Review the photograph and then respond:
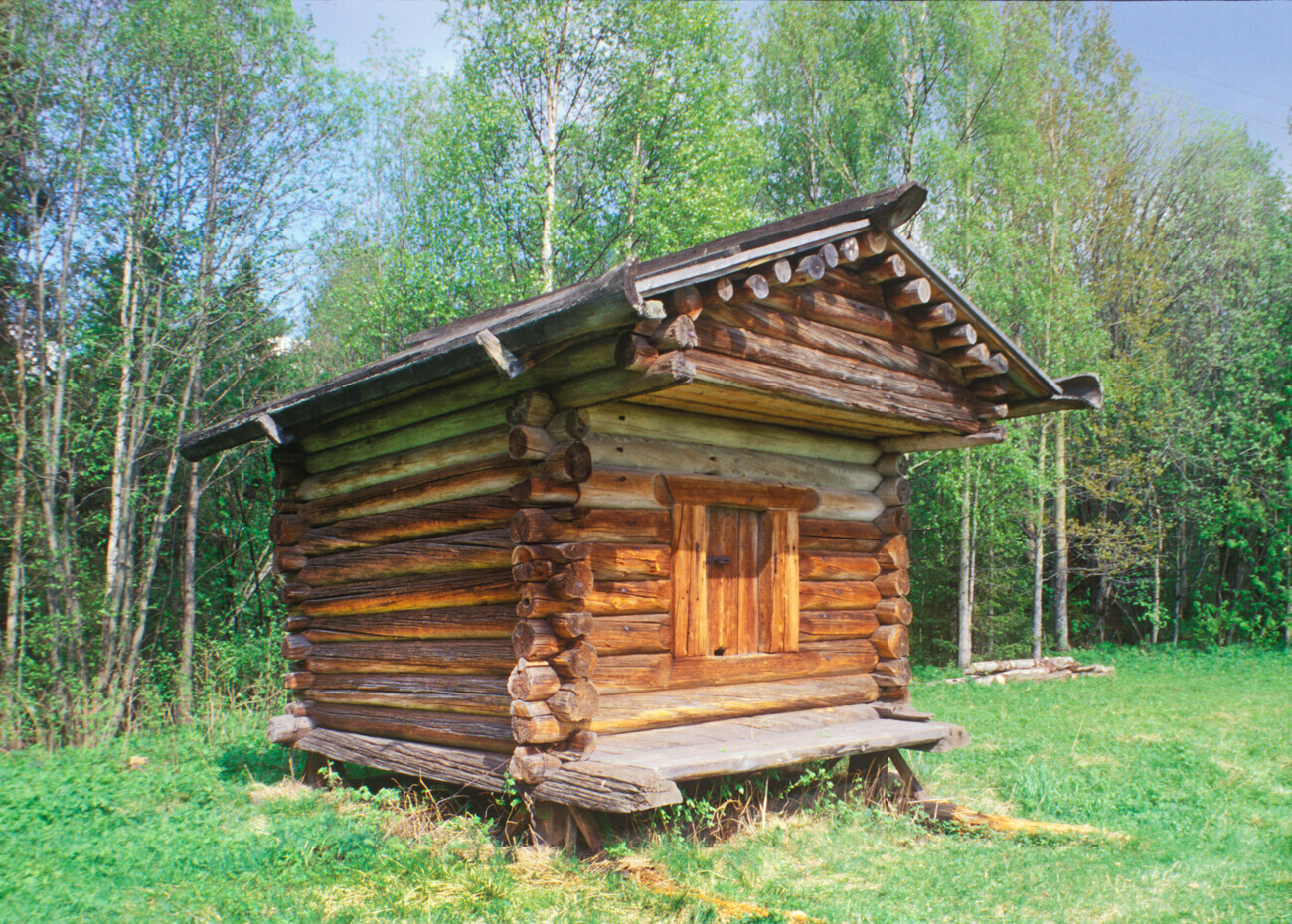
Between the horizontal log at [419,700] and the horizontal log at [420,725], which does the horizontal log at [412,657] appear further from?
the horizontal log at [420,725]

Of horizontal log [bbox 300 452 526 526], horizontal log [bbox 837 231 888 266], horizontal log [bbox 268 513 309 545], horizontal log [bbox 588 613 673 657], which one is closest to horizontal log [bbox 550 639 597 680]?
horizontal log [bbox 588 613 673 657]

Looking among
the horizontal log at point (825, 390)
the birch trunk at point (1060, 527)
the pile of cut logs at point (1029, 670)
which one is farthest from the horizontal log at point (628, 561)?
the birch trunk at point (1060, 527)

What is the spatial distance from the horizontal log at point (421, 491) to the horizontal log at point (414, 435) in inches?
10.1

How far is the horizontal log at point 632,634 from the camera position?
6.64 metres

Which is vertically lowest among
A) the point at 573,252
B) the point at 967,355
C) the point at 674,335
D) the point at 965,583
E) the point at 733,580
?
the point at 965,583

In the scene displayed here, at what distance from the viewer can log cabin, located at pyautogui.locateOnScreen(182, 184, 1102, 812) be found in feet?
20.2

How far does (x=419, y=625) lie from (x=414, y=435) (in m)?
1.48

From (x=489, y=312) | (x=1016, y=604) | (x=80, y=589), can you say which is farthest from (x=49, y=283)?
(x=1016, y=604)

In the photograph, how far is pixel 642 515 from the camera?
6938mm

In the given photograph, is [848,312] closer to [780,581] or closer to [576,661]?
[780,581]

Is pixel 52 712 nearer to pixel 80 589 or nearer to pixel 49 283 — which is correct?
pixel 80 589

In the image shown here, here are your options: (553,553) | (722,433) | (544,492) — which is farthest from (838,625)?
(544,492)

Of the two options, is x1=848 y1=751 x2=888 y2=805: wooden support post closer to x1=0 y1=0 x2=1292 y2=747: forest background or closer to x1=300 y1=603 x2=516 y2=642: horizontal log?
x1=300 y1=603 x2=516 y2=642: horizontal log

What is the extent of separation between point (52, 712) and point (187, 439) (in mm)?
5051
